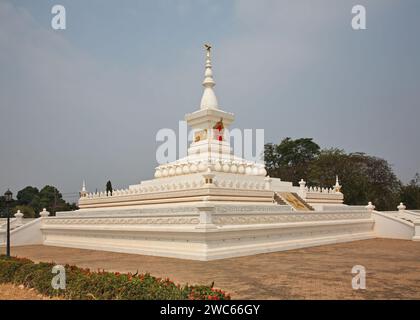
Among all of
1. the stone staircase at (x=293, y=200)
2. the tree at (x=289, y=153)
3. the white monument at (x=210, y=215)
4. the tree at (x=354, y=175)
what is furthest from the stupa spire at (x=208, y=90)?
the tree at (x=289, y=153)

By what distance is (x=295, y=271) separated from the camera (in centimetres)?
1286

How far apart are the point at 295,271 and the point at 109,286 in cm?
649

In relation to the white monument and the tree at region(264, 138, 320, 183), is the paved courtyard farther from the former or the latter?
the tree at region(264, 138, 320, 183)

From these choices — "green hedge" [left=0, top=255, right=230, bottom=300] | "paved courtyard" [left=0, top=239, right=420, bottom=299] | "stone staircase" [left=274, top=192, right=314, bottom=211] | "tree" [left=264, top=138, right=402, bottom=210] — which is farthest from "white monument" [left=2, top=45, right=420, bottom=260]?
"tree" [left=264, top=138, right=402, bottom=210]

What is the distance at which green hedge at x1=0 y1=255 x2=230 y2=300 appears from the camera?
8.01 metres

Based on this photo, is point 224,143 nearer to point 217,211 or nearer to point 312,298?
point 217,211

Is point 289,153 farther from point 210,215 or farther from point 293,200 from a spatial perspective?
point 210,215

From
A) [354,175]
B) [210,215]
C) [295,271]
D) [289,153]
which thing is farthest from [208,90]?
[289,153]

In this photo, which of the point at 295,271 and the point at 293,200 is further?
the point at 293,200

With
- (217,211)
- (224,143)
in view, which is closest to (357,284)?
(217,211)

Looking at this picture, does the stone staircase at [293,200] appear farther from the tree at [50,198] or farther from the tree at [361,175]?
the tree at [50,198]

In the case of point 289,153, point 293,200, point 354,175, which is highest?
point 289,153
